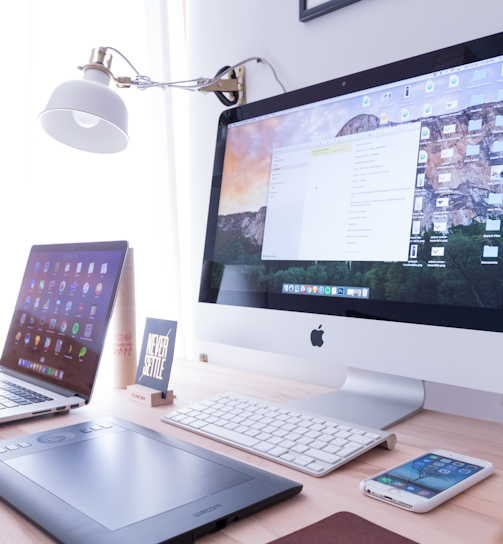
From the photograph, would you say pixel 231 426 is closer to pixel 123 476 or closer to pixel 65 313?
pixel 123 476

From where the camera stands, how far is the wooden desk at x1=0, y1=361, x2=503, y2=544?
429mm

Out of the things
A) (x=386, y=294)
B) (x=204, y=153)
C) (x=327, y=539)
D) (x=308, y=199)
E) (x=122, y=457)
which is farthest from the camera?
(x=204, y=153)

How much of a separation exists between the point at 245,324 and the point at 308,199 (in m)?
0.27

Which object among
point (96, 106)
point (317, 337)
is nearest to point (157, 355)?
point (317, 337)

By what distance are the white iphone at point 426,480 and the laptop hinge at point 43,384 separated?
54 centimetres

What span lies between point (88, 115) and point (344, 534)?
0.99 m

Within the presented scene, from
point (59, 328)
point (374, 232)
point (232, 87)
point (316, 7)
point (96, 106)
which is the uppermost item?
point (316, 7)

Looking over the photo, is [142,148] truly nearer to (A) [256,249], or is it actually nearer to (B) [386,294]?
(A) [256,249]

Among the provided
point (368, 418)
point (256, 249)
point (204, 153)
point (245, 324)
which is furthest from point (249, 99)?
point (368, 418)

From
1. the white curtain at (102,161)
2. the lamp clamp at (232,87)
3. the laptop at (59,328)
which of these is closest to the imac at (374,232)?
the laptop at (59,328)

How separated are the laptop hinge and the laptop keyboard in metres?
0.03

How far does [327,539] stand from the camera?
1.31 ft

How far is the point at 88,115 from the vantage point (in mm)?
1067

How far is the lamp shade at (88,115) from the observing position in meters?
0.97
